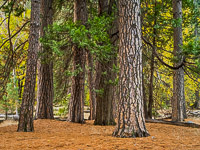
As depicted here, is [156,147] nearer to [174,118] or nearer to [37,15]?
[37,15]

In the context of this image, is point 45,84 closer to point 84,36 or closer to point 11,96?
point 11,96

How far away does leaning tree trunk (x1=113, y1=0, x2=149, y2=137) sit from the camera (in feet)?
17.2

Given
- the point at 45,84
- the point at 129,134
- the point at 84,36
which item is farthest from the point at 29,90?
the point at 45,84

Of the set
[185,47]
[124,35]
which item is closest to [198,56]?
[185,47]

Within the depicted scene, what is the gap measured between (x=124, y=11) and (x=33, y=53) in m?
2.98

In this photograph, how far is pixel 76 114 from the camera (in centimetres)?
959

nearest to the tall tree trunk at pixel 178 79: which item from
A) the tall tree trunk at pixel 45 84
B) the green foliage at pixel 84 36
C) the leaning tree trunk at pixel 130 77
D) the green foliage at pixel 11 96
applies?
the green foliage at pixel 84 36

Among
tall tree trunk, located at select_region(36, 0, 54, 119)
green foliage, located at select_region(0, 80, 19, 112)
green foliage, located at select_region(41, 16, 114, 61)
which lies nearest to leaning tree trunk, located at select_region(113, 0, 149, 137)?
green foliage, located at select_region(41, 16, 114, 61)

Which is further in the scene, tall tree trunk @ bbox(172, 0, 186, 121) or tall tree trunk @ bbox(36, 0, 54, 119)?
tall tree trunk @ bbox(172, 0, 186, 121)

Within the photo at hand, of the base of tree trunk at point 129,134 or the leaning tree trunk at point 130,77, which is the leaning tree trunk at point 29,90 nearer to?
the leaning tree trunk at point 130,77

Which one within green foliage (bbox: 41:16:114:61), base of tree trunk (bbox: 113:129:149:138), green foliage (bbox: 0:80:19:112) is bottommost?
base of tree trunk (bbox: 113:129:149:138)

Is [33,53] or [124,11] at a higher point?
[124,11]

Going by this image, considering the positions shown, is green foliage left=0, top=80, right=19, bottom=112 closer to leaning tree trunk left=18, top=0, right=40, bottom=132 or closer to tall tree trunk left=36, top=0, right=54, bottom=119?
tall tree trunk left=36, top=0, right=54, bottom=119

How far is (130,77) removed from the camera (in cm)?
532
